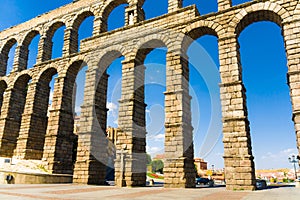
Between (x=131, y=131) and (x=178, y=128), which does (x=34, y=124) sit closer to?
(x=131, y=131)

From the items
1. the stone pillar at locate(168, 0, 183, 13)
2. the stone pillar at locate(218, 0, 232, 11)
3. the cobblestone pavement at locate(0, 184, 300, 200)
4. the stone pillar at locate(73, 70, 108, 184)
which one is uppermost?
the stone pillar at locate(168, 0, 183, 13)

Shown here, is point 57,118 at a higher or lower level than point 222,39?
lower

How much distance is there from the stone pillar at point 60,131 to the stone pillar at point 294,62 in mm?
16618

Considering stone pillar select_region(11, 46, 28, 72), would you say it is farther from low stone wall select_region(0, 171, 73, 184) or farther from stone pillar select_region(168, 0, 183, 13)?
stone pillar select_region(168, 0, 183, 13)

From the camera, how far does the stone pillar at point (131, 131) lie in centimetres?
1546

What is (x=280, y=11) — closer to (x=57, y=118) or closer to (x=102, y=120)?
(x=102, y=120)

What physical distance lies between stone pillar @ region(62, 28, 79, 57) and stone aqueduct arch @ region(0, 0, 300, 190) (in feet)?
0.32

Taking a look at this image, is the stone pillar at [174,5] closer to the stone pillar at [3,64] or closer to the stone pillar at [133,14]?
the stone pillar at [133,14]

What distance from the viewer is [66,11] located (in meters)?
25.2

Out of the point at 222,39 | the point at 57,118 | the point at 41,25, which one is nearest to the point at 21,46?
the point at 41,25

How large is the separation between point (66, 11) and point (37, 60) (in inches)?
222

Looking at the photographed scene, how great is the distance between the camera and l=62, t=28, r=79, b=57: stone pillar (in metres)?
23.0

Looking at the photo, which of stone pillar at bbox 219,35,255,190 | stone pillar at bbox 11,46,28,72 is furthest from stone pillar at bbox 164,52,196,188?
stone pillar at bbox 11,46,28,72

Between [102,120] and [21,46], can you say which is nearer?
[102,120]
